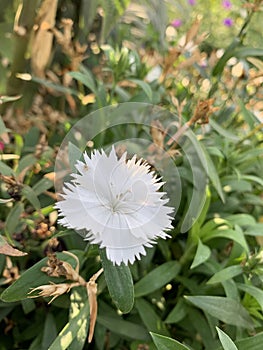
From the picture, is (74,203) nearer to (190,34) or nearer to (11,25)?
(190,34)

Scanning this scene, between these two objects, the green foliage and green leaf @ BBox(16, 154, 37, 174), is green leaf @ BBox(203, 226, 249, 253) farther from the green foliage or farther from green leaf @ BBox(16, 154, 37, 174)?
green leaf @ BBox(16, 154, 37, 174)

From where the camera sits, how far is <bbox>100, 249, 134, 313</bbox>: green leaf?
1.75 ft

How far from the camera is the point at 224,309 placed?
2.19 ft

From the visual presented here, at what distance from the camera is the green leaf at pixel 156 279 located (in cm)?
73

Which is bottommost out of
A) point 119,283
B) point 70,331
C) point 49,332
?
point 49,332

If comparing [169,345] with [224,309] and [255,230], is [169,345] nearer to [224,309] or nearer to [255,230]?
[224,309]

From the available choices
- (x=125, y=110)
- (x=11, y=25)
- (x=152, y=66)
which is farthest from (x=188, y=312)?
(x=11, y=25)

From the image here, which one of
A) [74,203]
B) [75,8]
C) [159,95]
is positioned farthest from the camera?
[75,8]

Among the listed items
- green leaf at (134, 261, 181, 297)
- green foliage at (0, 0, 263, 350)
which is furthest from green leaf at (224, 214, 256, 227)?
green leaf at (134, 261, 181, 297)

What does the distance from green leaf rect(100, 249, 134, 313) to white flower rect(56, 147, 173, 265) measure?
2 cm

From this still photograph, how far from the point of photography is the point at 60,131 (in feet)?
3.17

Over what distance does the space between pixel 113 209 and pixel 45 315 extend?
0.32 m

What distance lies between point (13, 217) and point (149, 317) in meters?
0.22

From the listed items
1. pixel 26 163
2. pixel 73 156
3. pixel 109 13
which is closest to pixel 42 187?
pixel 26 163
